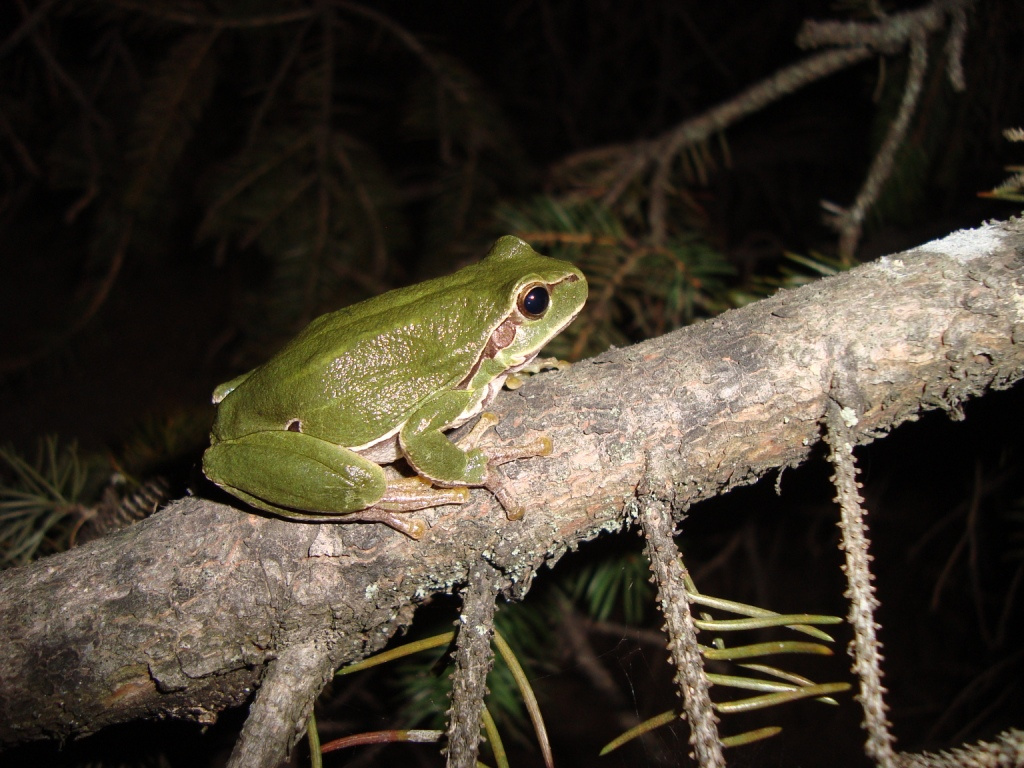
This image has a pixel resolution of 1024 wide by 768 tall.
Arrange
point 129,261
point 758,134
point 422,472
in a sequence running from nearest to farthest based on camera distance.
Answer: point 422,472
point 758,134
point 129,261

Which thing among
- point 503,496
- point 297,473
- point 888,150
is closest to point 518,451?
point 503,496

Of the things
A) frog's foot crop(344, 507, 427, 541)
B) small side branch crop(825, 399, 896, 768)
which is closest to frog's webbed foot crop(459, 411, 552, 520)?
frog's foot crop(344, 507, 427, 541)

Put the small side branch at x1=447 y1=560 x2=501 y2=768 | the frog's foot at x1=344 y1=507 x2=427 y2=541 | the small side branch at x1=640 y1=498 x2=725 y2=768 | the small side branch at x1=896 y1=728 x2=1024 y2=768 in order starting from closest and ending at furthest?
the small side branch at x1=896 y1=728 x2=1024 y2=768
the small side branch at x1=640 y1=498 x2=725 y2=768
the small side branch at x1=447 y1=560 x2=501 y2=768
the frog's foot at x1=344 y1=507 x2=427 y2=541

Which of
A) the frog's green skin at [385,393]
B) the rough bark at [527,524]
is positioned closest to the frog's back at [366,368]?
the frog's green skin at [385,393]

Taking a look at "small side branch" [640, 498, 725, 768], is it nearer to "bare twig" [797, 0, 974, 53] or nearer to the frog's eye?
the frog's eye

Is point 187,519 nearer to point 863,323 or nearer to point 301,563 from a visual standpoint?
point 301,563

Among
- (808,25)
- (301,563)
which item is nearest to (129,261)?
(301,563)

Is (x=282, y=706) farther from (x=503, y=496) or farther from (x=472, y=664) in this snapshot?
(x=503, y=496)
